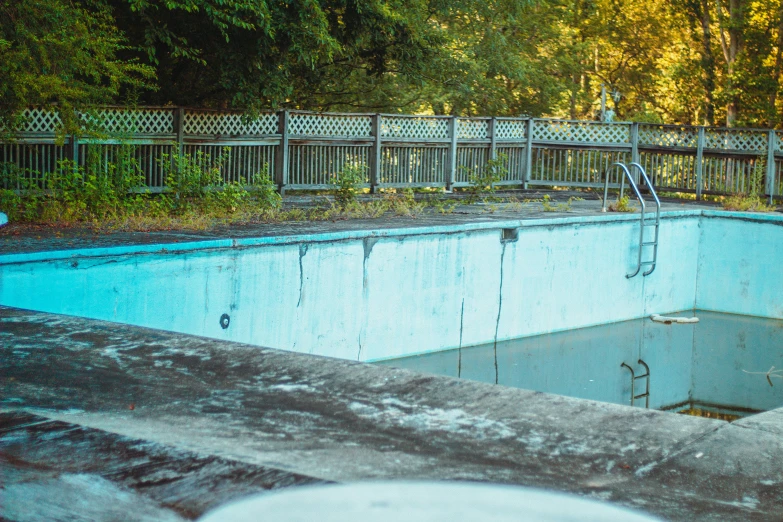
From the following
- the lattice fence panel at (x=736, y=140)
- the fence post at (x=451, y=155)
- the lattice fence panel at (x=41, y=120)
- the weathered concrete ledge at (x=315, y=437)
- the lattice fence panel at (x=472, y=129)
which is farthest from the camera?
the lattice fence panel at (x=472, y=129)

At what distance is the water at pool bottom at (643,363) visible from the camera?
9.25 metres

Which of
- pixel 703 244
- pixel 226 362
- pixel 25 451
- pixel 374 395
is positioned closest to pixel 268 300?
pixel 226 362

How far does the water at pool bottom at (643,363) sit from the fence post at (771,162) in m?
5.02

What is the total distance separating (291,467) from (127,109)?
33.8 ft

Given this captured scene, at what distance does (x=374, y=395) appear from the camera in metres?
3.68

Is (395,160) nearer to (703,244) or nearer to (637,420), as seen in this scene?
(703,244)

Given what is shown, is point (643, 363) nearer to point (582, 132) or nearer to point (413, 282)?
point (413, 282)

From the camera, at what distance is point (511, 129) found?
17891 mm

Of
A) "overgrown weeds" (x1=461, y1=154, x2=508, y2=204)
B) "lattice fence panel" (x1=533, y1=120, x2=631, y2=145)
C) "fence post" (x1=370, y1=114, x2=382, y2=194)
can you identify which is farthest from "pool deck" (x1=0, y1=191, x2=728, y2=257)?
"lattice fence panel" (x1=533, y1=120, x2=631, y2=145)

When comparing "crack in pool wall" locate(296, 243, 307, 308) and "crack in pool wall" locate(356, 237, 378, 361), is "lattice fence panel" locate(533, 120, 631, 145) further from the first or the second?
"crack in pool wall" locate(296, 243, 307, 308)

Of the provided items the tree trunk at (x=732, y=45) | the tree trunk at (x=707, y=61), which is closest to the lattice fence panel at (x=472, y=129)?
the tree trunk at (x=732, y=45)

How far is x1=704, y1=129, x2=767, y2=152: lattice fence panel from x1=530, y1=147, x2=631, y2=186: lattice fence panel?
152 centimetres

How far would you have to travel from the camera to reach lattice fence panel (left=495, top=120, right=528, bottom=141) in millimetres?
17625

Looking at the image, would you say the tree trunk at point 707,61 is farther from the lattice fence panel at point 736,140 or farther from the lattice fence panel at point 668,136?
the lattice fence panel at point 736,140
